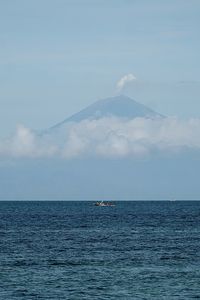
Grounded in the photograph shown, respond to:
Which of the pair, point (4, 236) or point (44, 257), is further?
point (4, 236)

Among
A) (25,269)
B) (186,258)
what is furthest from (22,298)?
(186,258)

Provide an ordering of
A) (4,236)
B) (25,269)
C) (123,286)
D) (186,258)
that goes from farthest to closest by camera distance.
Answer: (4,236) → (186,258) → (25,269) → (123,286)

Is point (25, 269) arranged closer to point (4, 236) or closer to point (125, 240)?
point (125, 240)

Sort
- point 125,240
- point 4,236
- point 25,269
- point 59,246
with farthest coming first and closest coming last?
point 4,236 → point 125,240 → point 59,246 → point 25,269

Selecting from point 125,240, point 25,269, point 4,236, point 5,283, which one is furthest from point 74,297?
point 4,236

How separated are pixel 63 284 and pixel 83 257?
1906cm

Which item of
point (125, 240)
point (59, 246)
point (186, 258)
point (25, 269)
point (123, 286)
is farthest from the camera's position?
point (125, 240)

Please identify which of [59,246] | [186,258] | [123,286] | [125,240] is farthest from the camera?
[125,240]

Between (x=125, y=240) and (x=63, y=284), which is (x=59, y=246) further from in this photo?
(x=63, y=284)

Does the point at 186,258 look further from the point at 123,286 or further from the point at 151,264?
the point at 123,286

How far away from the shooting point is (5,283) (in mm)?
66562

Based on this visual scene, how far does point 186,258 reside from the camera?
84312 mm

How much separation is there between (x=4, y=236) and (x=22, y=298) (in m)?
59.6

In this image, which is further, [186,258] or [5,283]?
[186,258]
